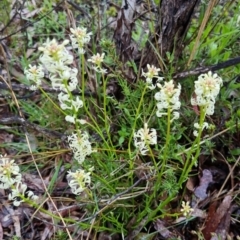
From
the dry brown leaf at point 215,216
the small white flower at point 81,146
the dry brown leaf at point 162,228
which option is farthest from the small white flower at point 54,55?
the dry brown leaf at point 215,216

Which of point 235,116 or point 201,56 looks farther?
point 201,56

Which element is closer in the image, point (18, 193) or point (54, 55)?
point (54, 55)

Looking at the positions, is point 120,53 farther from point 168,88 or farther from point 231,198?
point 168,88

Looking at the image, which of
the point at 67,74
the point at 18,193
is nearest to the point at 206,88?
the point at 67,74

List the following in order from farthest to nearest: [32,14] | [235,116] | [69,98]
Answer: [32,14] < [235,116] < [69,98]

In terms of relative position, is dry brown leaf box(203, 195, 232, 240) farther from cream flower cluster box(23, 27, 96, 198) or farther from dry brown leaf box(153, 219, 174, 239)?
cream flower cluster box(23, 27, 96, 198)

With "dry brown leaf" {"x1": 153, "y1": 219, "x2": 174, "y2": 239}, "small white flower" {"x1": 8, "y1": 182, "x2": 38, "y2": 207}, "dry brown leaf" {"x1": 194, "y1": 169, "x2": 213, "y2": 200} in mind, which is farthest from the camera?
"dry brown leaf" {"x1": 194, "y1": 169, "x2": 213, "y2": 200}

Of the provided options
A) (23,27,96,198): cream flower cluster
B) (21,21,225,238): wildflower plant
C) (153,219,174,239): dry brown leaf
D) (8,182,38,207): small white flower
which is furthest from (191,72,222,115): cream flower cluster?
(153,219,174,239): dry brown leaf

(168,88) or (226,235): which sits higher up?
(168,88)

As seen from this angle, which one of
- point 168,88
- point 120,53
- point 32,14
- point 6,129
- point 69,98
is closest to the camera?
point 168,88

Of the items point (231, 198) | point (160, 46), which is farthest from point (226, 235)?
point (160, 46)

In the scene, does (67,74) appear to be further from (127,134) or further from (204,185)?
(204,185)
